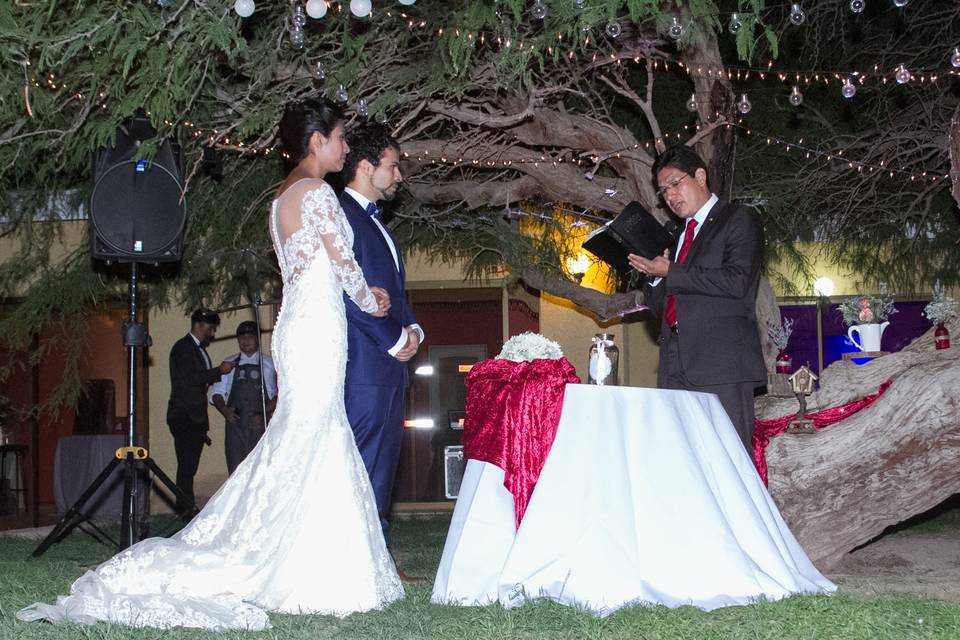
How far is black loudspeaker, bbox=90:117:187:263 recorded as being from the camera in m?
5.64

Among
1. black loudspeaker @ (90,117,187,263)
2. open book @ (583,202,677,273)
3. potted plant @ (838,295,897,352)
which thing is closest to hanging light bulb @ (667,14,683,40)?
open book @ (583,202,677,273)

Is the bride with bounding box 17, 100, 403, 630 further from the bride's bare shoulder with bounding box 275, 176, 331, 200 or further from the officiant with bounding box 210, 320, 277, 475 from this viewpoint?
the officiant with bounding box 210, 320, 277, 475

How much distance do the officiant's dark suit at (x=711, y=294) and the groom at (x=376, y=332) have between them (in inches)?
40.0

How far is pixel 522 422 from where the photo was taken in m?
3.87

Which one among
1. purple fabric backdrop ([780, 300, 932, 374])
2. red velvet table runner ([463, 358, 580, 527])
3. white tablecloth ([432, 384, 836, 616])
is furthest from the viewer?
purple fabric backdrop ([780, 300, 932, 374])

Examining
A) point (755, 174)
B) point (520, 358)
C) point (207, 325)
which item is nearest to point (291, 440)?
point (520, 358)

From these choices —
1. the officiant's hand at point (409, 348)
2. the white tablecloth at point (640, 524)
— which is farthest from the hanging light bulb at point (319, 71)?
the white tablecloth at point (640, 524)

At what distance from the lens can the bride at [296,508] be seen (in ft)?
11.3

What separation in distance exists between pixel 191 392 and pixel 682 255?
5.40 meters

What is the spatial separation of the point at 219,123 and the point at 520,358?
11.3ft

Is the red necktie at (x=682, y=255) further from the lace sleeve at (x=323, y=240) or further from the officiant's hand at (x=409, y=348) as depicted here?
the lace sleeve at (x=323, y=240)

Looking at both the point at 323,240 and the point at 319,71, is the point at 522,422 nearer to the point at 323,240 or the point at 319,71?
the point at 323,240

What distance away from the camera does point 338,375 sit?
3.91 metres

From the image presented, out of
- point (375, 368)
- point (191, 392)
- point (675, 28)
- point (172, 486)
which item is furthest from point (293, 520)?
point (191, 392)
